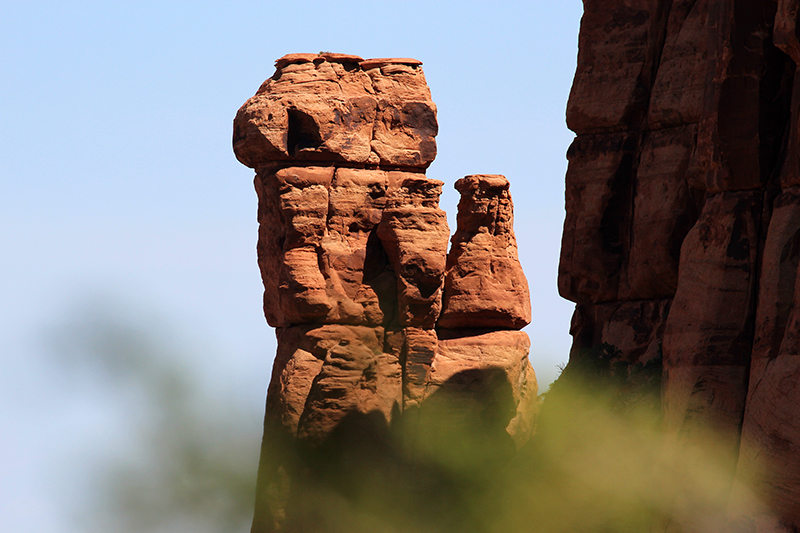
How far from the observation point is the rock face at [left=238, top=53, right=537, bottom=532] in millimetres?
22875

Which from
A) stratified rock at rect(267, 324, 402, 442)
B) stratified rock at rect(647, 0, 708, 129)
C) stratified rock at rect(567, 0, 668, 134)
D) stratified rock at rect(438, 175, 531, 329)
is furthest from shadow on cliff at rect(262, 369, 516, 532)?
Answer: stratified rock at rect(647, 0, 708, 129)

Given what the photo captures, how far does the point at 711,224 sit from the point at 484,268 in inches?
451

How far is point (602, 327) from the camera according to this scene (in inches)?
781

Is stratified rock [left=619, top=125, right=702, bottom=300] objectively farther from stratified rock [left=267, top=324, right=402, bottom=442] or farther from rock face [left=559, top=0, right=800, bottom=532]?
stratified rock [left=267, top=324, right=402, bottom=442]

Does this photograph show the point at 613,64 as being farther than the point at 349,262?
No

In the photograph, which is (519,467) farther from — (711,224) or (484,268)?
(711,224)

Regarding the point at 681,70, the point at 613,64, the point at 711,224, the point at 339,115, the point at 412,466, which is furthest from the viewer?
the point at 412,466

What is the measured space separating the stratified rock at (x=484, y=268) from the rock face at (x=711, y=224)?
590cm

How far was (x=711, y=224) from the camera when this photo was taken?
48.3 ft

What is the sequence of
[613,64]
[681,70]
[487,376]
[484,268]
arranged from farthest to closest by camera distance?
[484,268]
[487,376]
[613,64]
[681,70]

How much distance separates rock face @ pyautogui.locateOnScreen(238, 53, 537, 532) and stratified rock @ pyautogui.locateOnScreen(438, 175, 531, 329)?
0.74 meters

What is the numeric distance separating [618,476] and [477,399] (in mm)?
7795

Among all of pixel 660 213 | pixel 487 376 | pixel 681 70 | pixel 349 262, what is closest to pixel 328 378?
pixel 349 262

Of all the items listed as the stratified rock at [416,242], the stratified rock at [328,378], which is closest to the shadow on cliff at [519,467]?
the stratified rock at [328,378]
